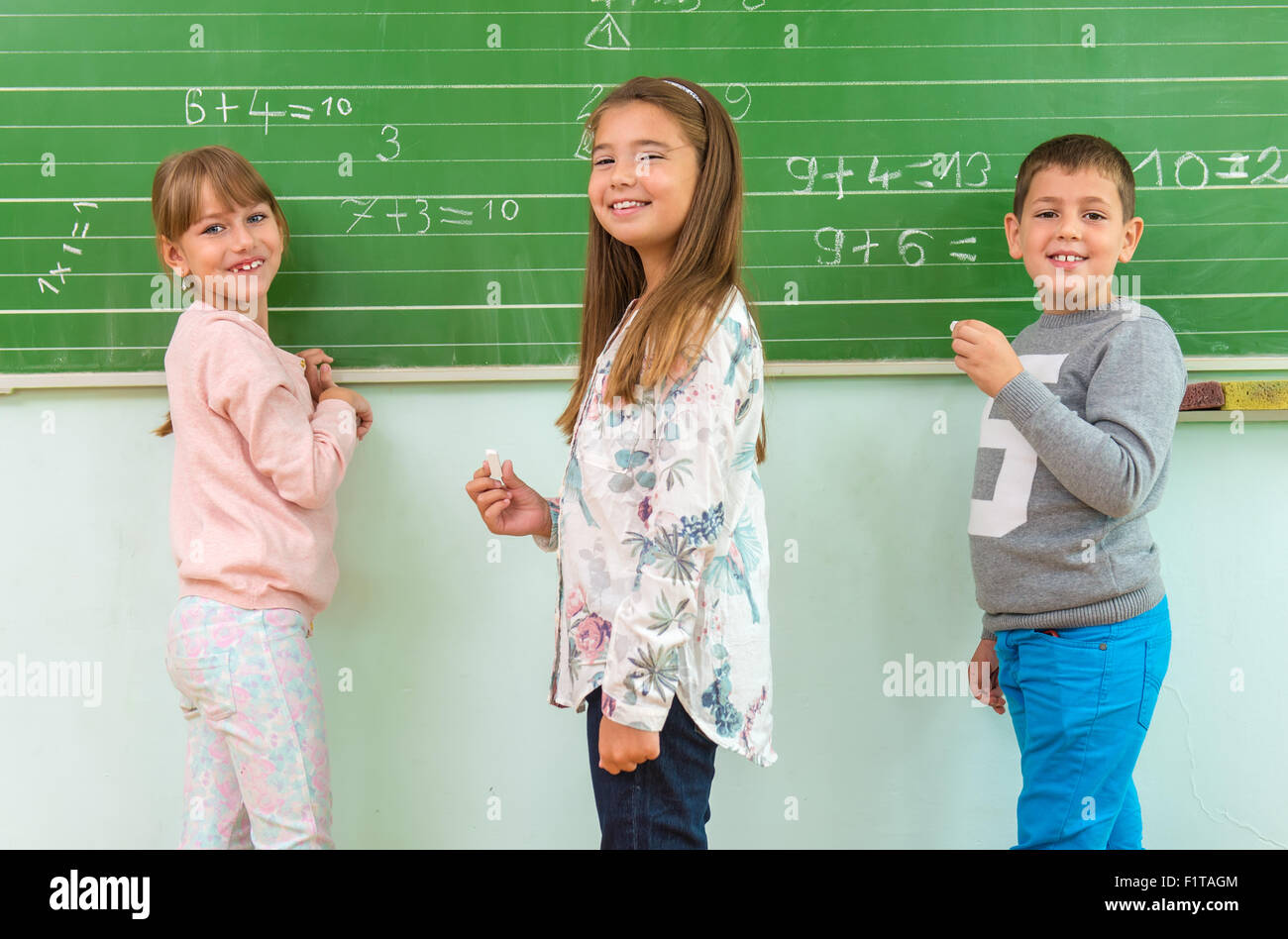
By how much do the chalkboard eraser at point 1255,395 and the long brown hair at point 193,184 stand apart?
5.93 ft

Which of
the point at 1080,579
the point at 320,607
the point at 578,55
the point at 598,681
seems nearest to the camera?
the point at 598,681

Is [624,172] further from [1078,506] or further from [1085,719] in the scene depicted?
[1085,719]

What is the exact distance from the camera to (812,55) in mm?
1880

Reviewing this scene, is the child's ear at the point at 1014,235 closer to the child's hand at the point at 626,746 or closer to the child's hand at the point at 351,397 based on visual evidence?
the child's hand at the point at 626,746

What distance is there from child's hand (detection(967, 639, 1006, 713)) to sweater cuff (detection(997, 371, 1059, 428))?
0.48 metres

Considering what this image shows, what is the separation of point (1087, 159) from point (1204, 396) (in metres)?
0.52

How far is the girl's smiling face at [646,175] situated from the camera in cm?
138

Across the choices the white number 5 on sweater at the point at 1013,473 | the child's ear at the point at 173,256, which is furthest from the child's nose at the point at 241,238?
the white number 5 on sweater at the point at 1013,473

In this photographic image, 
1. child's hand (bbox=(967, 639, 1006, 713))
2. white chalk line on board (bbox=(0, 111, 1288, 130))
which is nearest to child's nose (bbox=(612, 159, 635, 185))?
white chalk line on board (bbox=(0, 111, 1288, 130))

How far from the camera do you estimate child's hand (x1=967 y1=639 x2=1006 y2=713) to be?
1.81 metres

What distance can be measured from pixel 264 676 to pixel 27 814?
2.65ft

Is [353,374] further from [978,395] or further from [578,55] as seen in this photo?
[978,395]

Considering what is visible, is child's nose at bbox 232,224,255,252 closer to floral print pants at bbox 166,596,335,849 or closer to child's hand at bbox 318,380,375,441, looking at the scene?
child's hand at bbox 318,380,375,441

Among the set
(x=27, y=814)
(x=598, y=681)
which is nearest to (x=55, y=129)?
(x=27, y=814)
